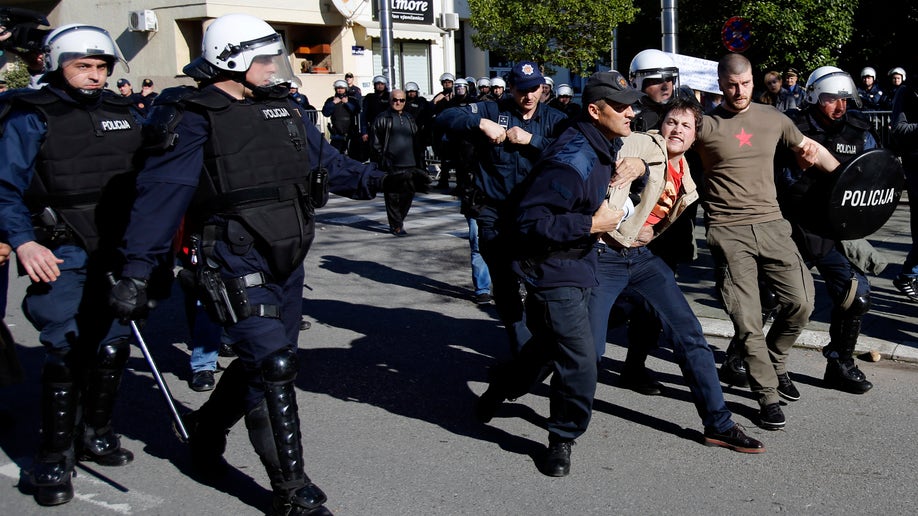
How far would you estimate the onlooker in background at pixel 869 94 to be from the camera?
1458 cm

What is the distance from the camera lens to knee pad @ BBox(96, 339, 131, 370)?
15.0 ft

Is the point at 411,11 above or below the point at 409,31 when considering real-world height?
above

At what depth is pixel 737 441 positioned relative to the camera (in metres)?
4.71

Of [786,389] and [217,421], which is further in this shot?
[786,389]

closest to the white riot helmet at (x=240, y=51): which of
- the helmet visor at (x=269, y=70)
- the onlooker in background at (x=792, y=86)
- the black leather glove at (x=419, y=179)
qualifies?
the helmet visor at (x=269, y=70)

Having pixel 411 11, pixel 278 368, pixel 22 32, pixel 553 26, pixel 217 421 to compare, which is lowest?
pixel 217 421

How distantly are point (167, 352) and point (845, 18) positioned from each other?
50.4ft

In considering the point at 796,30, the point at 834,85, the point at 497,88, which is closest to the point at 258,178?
the point at 834,85

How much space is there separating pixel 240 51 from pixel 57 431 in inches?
73.7

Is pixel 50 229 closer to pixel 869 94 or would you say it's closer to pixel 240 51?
pixel 240 51

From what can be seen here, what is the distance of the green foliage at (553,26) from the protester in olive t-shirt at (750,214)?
19.8 meters

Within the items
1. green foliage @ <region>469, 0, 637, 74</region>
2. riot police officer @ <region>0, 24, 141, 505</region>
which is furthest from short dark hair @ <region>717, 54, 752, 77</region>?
green foliage @ <region>469, 0, 637, 74</region>

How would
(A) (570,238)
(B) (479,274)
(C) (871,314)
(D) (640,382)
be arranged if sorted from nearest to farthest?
(A) (570,238) < (D) (640,382) < (C) (871,314) < (B) (479,274)

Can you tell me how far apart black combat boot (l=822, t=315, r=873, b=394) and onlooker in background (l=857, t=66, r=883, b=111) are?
931cm
